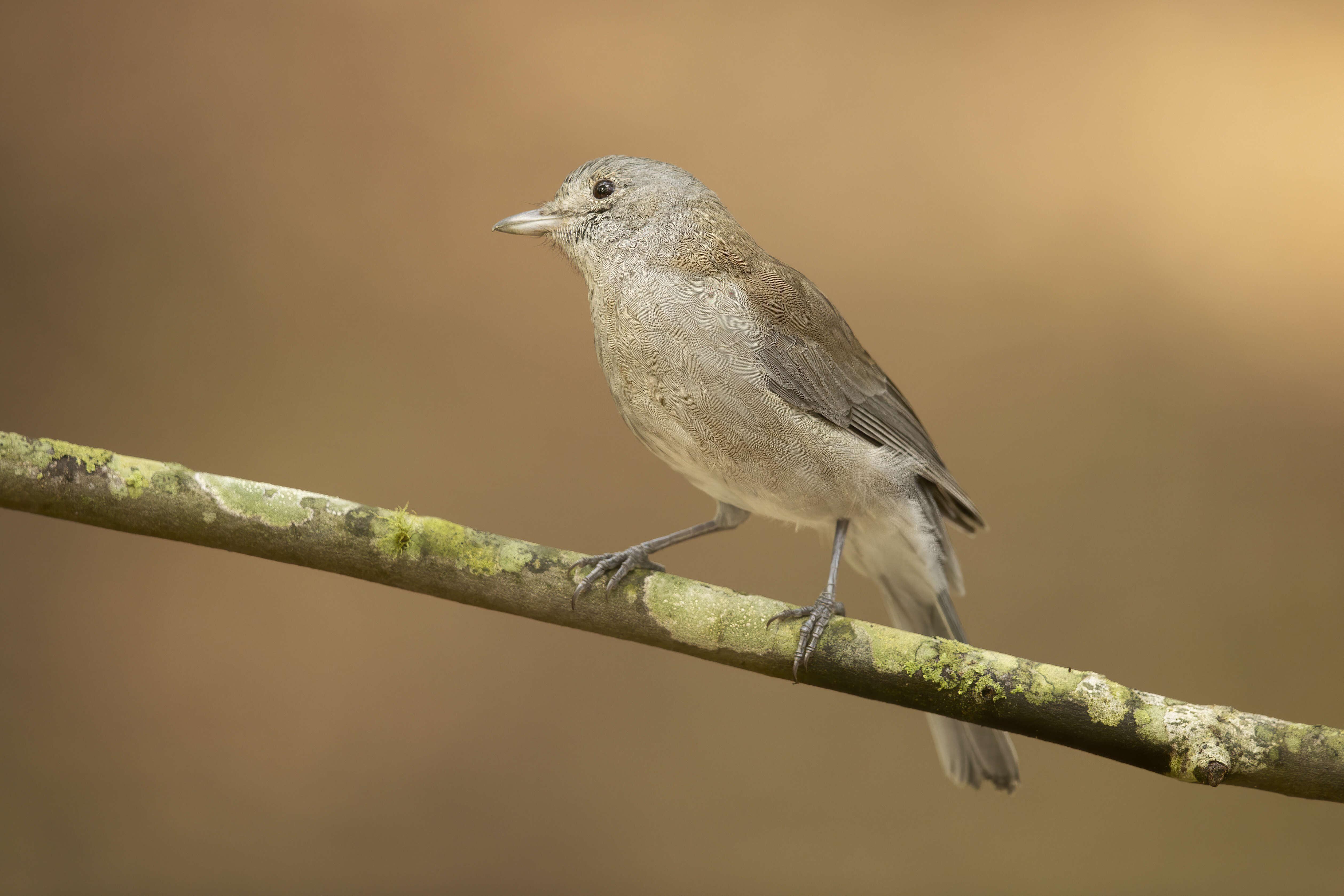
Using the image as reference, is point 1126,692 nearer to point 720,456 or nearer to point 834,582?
point 834,582

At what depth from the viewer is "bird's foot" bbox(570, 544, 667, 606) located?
76.6 inches

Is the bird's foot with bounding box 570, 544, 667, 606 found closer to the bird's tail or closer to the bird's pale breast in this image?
the bird's pale breast

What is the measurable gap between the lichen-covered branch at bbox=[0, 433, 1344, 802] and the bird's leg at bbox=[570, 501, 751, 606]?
0.02 m

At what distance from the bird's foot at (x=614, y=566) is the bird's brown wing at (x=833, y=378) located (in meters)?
→ 0.47

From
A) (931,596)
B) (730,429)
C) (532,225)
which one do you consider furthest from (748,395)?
(931,596)

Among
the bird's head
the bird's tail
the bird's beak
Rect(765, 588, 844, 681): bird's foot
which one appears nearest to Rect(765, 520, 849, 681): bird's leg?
Rect(765, 588, 844, 681): bird's foot

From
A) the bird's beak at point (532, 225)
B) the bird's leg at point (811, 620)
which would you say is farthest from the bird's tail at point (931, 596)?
the bird's beak at point (532, 225)

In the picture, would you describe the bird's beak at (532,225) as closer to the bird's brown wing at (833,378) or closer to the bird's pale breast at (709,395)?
the bird's pale breast at (709,395)

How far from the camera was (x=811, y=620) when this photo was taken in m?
1.95

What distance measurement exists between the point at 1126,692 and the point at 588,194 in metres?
1.54

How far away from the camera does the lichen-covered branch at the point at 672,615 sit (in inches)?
66.5

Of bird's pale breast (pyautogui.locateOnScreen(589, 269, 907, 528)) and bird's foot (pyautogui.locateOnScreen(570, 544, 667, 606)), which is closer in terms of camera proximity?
bird's foot (pyautogui.locateOnScreen(570, 544, 667, 606))

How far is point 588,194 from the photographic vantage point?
2.31m

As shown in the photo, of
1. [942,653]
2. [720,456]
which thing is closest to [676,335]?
[720,456]
